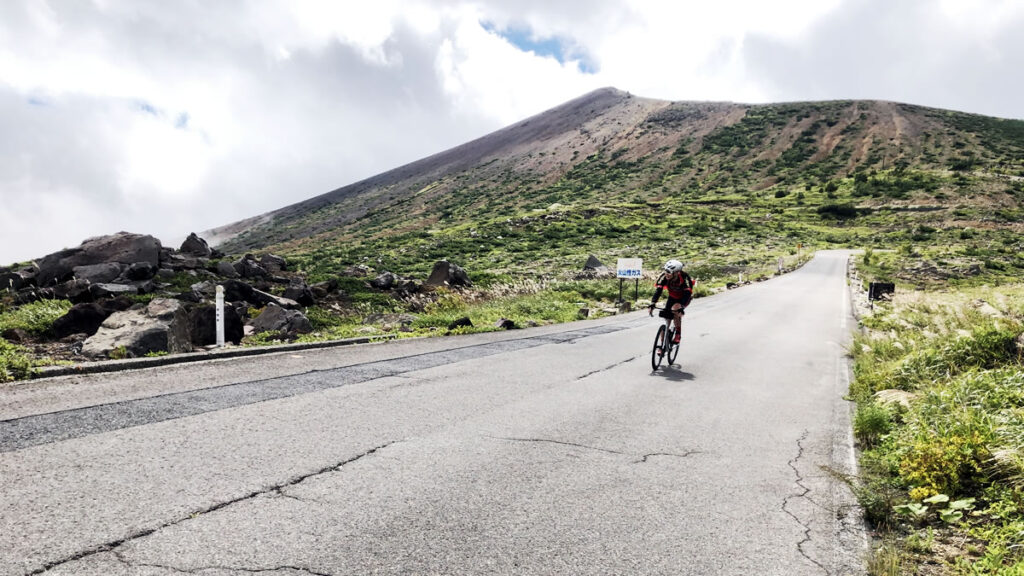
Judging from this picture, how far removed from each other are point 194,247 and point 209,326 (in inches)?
643

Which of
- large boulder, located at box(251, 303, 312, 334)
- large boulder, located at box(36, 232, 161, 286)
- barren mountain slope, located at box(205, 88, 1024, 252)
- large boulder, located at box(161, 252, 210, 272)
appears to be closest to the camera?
large boulder, located at box(251, 303, 312, 334)

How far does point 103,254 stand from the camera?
21656mm

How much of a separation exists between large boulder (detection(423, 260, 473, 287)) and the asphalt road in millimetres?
15108

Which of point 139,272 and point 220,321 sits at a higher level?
point 139,272

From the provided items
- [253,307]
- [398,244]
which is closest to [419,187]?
[398,244]

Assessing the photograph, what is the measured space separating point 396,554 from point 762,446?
15.5ft

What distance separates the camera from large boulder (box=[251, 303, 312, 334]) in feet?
47.7

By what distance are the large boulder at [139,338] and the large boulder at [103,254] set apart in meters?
11.3

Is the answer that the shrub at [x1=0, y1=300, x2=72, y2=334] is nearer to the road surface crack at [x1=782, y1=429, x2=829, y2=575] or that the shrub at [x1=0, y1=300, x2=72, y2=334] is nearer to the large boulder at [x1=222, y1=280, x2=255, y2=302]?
the large boulder at [x1=222, y1=280, x2=255, y2=302]

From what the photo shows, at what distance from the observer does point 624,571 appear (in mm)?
3684

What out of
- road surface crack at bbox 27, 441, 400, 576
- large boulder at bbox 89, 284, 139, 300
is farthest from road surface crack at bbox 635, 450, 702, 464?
large boulder at bbox 89, 284, 139, 300

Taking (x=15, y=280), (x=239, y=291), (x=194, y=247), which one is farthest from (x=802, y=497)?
(x=194, y=247)

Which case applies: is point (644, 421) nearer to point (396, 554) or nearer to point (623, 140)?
point (396, 554)

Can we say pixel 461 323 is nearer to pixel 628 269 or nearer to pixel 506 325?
pixel 506 325
